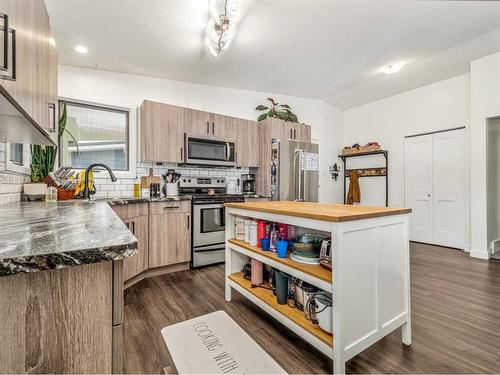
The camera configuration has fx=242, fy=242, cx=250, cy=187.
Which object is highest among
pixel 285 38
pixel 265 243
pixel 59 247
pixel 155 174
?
pixel 285 38

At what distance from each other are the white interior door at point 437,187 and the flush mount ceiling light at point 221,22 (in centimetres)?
386

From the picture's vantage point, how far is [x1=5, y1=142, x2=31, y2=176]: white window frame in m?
1.95

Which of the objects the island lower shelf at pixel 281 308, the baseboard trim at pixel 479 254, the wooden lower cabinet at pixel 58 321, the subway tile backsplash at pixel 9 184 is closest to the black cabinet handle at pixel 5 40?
the wooden lower cabinet at pixel 58 321

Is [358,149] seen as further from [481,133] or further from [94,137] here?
[94,137]

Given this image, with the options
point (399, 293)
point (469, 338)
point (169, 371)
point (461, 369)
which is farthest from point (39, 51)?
point (469, 338)

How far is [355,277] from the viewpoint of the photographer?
1.33m

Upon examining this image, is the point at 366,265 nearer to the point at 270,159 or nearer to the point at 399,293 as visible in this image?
the point at 399,293

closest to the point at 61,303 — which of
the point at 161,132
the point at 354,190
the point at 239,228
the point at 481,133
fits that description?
the point at 239,228

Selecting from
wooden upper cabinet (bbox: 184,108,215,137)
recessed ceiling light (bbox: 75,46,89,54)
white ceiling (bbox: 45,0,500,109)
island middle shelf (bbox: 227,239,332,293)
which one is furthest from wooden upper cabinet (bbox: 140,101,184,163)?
island middle shelf (bbox: 227,239,332,293)

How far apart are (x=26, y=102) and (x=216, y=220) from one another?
8.03ft

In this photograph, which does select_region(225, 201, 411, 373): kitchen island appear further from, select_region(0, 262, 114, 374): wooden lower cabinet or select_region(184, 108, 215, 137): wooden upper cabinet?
select_region(184, 108, 215, 137): wooden upper cabinet

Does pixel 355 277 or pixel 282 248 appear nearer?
pixel 355 277

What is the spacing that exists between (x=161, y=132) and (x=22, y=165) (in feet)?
4.86

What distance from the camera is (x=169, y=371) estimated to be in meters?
1.38
